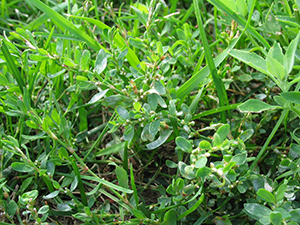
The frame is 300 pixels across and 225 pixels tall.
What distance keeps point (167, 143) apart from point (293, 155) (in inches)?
22.6

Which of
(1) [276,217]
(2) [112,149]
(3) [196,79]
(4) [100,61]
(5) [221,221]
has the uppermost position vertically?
(4) [100,61]

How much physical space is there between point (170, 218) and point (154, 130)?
1.12ft

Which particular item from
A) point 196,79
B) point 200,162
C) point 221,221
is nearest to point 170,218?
point 221,221

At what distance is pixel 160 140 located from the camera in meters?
1.33

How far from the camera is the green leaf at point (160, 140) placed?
1.32 metres

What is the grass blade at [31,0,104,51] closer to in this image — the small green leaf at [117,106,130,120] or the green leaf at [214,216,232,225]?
the small green leaf at [117,106,130,120]

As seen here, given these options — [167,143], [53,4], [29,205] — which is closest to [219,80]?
[167,143]

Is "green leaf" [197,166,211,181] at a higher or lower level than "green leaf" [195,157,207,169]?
lower

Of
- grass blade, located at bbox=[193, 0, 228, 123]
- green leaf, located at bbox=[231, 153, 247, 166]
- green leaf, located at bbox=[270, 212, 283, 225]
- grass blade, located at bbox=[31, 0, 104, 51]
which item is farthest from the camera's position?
grass blade, located at bbox=[31, 0, 104, 51]

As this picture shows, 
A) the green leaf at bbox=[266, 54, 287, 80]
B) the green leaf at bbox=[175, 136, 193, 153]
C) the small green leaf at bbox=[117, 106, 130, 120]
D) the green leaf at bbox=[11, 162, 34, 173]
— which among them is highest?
the green leaf at bbox=[266, 54, 287, 80]

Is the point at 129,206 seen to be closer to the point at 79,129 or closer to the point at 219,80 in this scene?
the point at 79,129

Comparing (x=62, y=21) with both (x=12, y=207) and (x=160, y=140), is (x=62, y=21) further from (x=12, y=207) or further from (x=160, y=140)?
(x=12, y=207)

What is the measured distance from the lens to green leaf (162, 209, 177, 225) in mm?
1253

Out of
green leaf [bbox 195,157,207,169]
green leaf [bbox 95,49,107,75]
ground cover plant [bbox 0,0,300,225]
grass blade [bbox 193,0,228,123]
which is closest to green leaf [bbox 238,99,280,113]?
ground cover plant [bbox 0,0,300,225]
